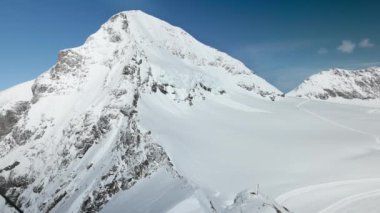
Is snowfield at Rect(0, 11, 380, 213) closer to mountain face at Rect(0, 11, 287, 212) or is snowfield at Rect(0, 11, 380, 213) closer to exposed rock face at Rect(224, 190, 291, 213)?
exposed rock face at Rect(224, 190, 291, 213)

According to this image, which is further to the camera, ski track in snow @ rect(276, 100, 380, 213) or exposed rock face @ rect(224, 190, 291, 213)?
ski track in snow @ rect(276, 100, 380, 213)

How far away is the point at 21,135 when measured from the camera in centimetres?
10475

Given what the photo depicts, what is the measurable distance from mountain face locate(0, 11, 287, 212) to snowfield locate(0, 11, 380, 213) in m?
0.33

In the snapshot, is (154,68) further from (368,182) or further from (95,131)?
(368,182)

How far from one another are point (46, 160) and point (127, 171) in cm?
4298

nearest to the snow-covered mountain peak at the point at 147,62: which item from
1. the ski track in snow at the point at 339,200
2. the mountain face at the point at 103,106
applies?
the mountain face at the point at 103,106

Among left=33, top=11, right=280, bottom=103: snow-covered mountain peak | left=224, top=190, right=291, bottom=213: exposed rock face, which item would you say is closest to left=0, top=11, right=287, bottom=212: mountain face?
left=33, top=11, right=280, bottom=103: snow-covered mountain peak

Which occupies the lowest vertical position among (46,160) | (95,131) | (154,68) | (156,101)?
(46,160)

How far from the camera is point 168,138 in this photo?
5638cm

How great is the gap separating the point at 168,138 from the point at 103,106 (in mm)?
30643

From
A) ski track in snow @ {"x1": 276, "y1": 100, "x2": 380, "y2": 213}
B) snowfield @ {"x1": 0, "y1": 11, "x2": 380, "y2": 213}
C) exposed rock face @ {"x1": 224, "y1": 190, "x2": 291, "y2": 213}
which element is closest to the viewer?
A: exposed rock face @ {"x1": 224, "y1": 190, "x2": 291, "y2": 213}

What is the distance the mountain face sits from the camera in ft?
207

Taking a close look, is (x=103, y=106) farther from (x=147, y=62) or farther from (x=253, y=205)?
(x=253, y=205)

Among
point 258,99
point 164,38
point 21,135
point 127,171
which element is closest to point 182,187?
point 127,171
